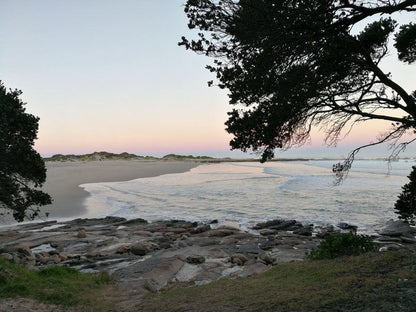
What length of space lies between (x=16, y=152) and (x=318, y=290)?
1358cm

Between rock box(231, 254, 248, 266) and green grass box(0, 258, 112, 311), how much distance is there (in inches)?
188

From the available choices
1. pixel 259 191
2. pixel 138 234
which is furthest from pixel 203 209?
pixel 259 191

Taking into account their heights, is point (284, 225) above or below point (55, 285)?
below

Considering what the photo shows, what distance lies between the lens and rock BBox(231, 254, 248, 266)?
41.6ft

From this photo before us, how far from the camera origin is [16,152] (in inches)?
567

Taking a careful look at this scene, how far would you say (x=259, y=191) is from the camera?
37250 millimetres

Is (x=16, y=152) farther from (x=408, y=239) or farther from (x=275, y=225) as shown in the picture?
(x=408, y=239)

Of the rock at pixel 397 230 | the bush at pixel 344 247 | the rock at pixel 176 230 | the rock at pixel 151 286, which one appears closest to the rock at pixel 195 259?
the rock at pixel 151 286

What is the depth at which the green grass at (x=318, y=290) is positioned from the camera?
17.8 ft

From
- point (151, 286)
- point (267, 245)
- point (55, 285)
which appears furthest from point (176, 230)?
point (55, 285)

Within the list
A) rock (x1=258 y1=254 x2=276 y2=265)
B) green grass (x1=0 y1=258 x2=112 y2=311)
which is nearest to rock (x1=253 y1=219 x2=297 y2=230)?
rock (x1=258 y1=254 x2=276 y2=265)

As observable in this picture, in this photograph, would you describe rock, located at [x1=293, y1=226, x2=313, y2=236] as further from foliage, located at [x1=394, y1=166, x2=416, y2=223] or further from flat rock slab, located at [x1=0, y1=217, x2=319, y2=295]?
foliage, located at [x1=394, y1=166, x2=416, y2=223]

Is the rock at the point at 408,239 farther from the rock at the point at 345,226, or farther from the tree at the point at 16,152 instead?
the tree at the point at 16,152

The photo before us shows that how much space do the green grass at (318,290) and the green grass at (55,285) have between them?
5.81 feet
